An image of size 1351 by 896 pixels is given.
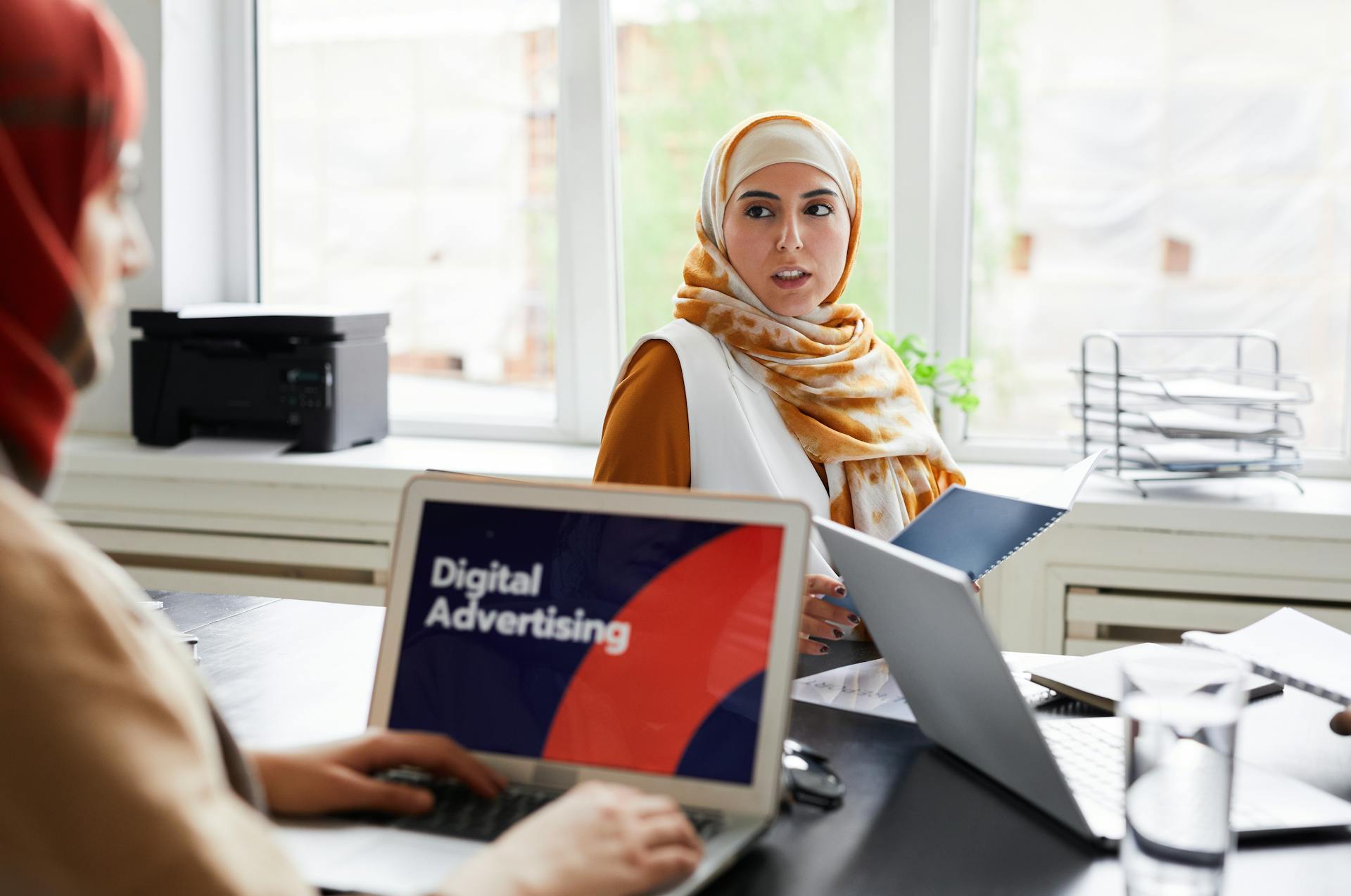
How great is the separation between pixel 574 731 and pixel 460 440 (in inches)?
94.2

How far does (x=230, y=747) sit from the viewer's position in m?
0.74

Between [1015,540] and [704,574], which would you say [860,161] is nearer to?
[1015,540]

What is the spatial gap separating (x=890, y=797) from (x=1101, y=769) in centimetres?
18

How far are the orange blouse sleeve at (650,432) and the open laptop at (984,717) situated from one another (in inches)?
29.1

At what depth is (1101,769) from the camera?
40.3 inches

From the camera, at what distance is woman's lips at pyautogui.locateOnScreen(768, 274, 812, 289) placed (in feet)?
6.31

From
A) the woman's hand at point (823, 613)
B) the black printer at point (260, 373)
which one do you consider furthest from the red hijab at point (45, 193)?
the black printer at point (260, 373)

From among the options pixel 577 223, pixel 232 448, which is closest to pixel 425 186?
pixel 577 223

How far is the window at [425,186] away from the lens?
3186 mm

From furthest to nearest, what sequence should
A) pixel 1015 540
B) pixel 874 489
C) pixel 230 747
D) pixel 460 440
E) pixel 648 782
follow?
pixel 460 440, pixel 874 489, pixel 1015 540, pixel 648 782, pixel 230 747

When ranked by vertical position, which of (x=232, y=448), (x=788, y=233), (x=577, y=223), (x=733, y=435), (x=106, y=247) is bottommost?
(x=232, y=448)

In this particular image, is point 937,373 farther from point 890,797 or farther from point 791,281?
point 890,797

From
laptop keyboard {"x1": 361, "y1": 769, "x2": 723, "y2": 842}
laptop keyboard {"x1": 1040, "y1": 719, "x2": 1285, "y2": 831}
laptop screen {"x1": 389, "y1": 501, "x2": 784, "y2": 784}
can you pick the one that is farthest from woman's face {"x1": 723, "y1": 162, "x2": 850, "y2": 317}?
laptop keyboard {"x1": 361, "y1": 769, "x2": 723, "y2": 842}

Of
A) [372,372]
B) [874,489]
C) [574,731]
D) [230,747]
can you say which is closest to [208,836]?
[230,747]
